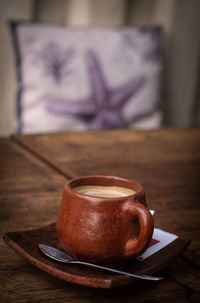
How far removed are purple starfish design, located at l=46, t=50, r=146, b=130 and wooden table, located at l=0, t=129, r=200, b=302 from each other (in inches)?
22.6

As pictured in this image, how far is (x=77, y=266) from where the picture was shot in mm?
517

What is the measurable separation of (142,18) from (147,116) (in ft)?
1.91

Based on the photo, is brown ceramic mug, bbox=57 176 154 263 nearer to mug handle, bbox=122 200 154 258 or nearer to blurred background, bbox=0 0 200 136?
mug handle, bbox=122 200 154 258

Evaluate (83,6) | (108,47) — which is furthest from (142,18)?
(108,47)

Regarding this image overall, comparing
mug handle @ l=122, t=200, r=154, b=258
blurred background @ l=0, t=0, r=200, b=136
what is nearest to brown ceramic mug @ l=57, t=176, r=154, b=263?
mug handle @ l=122, t=200, r=154, b=258

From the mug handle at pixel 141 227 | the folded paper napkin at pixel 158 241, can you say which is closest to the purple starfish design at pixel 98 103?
the folded paper napkin at pixel 158 241

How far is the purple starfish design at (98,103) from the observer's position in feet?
6.17

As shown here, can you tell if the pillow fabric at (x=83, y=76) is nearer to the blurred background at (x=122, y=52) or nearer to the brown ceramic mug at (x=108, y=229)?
the blurred background at (x=122, y=52)

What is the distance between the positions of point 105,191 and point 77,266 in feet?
0.33

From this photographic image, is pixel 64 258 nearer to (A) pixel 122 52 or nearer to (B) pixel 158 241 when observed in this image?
(B) pixel 158 241

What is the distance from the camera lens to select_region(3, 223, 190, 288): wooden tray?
0.49 metres

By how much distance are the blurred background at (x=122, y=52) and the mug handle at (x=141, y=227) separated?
139cm

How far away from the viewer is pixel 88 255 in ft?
1.67

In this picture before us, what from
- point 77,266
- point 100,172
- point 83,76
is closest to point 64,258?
point 77,266
